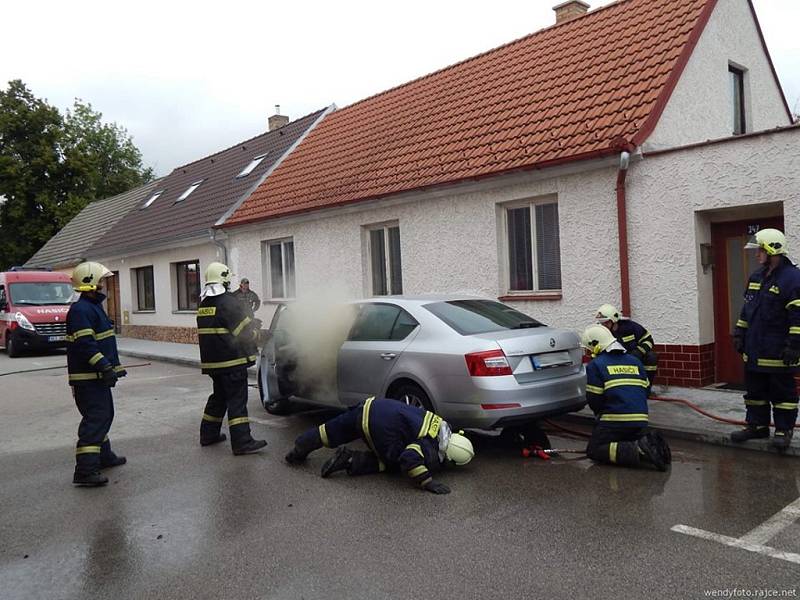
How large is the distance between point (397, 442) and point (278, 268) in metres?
10.3

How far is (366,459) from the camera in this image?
5441mm

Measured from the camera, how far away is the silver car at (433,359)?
5.61 m

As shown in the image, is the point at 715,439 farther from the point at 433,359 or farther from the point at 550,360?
the point at 433,359

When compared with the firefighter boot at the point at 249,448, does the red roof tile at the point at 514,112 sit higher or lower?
higher

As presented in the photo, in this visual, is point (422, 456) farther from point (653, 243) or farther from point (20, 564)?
point (653, 243)

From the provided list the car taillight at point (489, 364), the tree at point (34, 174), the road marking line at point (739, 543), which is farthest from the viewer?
the tree at point (34, 174)

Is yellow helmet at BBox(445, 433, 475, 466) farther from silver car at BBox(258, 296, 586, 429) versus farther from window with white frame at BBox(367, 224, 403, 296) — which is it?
window with white frame at BBox(367, 224, 403, 296)

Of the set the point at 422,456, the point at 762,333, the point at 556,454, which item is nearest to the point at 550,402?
the point at 556,454

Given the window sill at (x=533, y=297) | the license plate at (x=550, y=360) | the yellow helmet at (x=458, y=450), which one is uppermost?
the window sill at (x=533, y=297)

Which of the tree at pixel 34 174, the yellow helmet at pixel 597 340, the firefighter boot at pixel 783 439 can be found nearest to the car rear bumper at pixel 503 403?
the yellow helmet at pixel 597 340

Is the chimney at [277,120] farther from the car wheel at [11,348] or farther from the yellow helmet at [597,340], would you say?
the yellow helmet at [597,340]

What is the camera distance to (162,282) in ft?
62.8

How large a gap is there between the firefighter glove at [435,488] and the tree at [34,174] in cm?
3677

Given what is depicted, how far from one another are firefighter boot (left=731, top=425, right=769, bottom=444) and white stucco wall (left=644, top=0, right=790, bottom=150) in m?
3.99
